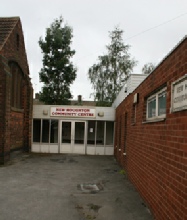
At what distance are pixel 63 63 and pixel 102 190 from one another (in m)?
22.8

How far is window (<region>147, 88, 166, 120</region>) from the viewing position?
18.5 ft

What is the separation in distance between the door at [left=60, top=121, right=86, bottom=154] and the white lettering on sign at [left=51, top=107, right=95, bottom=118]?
602mm

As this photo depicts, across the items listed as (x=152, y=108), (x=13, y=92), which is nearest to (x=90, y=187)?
(x=152, y=108)

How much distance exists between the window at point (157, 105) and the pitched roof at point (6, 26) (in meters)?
9.31

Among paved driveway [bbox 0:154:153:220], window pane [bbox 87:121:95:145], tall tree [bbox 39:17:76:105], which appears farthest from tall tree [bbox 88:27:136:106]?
paved driveway [bbox 0:154:153:220]

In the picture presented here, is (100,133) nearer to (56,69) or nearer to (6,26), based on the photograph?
(6,26)

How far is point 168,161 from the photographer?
183 inches

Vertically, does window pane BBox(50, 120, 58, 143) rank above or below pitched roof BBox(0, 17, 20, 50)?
below

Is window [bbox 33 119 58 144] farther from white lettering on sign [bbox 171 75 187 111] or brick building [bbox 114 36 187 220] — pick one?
white lettering on sign [bbox 171 75 187 111]

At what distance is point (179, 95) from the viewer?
412 centimetres

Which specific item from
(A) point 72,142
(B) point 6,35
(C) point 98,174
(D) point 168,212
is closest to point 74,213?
(D) point 168,212

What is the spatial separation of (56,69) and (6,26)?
46.5 feet

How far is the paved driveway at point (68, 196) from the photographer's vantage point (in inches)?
222

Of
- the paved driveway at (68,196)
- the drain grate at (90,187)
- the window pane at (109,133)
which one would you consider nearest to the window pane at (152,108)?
the paved driveway at (68,196)
